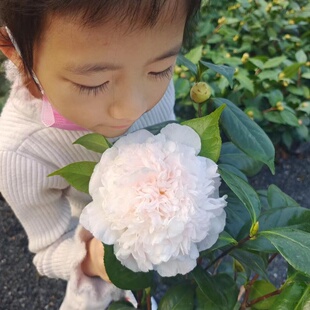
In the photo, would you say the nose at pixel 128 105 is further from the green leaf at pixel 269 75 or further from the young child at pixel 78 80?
the green leaf at pixel 269 75

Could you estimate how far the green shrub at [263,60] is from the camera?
2.37 m

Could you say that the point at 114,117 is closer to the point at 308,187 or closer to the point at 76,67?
the point at 76,67

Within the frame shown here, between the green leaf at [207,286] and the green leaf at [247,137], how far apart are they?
9.6 inches

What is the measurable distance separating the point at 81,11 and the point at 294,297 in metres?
0.55

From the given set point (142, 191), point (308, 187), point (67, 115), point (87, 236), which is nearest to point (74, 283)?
point (87, 236)

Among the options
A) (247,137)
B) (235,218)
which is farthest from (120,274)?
(247,137)

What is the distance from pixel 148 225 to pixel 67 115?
1.01ft

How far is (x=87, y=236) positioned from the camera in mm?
1253

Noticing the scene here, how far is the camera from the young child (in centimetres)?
77

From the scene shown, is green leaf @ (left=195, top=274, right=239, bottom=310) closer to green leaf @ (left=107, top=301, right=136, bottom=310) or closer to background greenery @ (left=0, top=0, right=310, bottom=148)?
green leaf @ (left=107, top=301, right=136, bottom=310)

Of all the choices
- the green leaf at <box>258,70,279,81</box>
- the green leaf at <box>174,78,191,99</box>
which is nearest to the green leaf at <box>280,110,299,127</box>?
the green leaf at <box>258,70,279,81</box>

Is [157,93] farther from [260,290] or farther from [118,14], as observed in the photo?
[260,290]

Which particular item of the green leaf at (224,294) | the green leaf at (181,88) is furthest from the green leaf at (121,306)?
the green leaf at (181,88)

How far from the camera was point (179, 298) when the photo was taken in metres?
1.06
